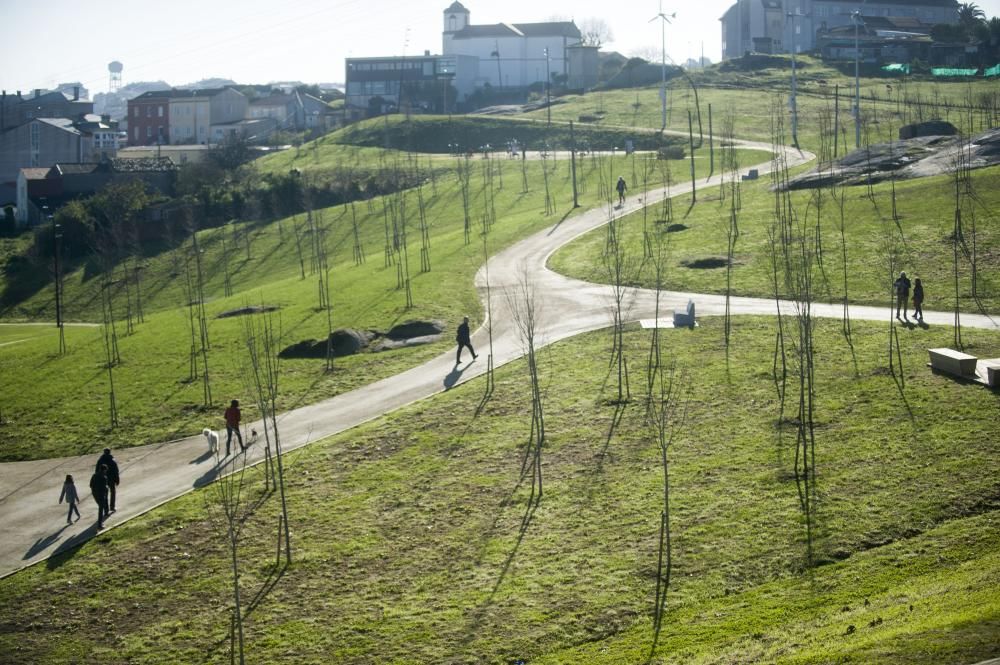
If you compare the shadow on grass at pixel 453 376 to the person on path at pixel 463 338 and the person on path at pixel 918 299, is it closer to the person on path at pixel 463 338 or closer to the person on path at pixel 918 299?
the person on path at pixel 463 338

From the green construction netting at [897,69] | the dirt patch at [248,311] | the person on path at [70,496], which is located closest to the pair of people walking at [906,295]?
the dirt patch at [248,311]

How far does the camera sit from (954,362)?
3916 centimetres

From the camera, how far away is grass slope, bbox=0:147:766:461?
4538 centimetres

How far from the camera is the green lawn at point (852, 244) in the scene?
2092 inches

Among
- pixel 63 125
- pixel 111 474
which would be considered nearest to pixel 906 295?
pixel 111 474

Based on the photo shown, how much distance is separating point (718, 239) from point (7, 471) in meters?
43.9

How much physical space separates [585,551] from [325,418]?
53.0 ft

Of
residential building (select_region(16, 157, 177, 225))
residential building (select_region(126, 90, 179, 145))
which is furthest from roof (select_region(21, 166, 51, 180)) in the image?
residential building (select_region(126, 90, 179, 145))

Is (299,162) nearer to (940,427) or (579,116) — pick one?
(579,116)

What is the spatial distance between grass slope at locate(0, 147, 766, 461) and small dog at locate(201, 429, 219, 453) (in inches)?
116

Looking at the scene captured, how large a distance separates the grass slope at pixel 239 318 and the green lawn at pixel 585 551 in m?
8.54

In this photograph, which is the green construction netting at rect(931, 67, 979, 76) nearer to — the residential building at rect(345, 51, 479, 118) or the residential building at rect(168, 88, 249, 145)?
the residential building at rect(345, 51, 479, 118)

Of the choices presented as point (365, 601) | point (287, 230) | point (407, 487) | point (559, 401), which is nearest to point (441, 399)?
point (559, 401)

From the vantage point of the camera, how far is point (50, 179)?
407ft
